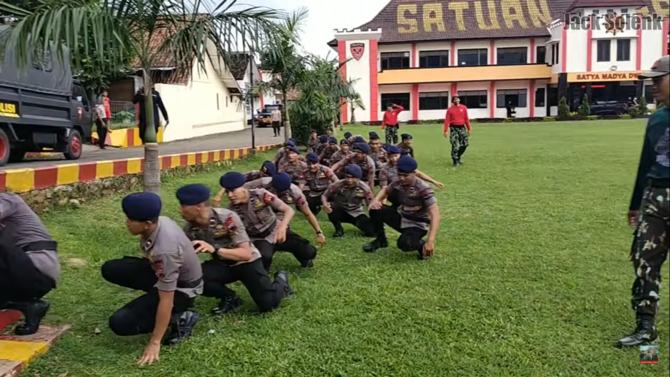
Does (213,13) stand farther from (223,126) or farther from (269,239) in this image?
(223,126)

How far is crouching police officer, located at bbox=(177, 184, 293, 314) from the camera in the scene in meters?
4.08

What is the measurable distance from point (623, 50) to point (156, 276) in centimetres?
4236

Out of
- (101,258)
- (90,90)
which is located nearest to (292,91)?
(90,90)

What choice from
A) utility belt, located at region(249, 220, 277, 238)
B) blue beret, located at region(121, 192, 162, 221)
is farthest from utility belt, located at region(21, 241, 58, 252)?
utility belt, located at region(249, 220, 277, 238)

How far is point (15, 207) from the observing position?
3.89 metres

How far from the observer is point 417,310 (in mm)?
4387

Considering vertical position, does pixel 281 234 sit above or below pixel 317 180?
below

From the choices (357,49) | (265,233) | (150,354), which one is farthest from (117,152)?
(357,49)

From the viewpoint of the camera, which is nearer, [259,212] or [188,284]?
[188,284]

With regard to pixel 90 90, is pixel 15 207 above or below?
below

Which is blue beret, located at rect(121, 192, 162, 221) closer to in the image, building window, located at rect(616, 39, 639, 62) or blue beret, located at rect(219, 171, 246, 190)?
blue beret, located at rect(219, 171, 246, 190)

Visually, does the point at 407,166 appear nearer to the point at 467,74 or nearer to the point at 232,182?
the point at 232,182

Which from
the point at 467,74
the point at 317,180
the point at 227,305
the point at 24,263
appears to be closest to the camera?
the point at 24,263

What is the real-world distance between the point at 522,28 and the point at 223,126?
81.3 feet
